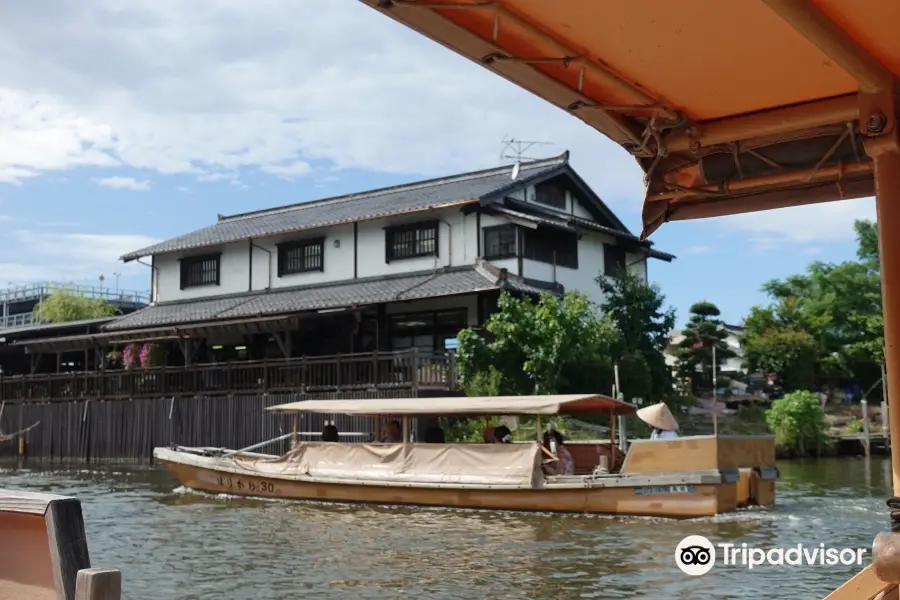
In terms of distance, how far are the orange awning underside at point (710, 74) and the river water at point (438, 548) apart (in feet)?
21.2

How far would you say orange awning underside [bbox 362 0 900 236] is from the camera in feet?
11.8

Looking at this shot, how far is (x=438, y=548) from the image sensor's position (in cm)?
1342

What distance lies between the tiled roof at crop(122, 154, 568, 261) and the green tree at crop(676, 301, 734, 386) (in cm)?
1192

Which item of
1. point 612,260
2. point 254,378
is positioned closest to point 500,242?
point 612,260

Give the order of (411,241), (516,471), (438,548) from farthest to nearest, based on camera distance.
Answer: (411,241) < (516,471) < (438,548)

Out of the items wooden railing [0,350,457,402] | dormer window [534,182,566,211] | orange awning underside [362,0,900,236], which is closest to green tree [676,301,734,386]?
dormer window [534,182,566,211]

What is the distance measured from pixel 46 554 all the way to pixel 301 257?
2824cm

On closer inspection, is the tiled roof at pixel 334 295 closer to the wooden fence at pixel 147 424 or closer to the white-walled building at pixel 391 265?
the white-walled building at pixel 391 265

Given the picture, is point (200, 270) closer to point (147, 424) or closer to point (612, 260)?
point (147, 424)

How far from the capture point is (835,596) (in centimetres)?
351

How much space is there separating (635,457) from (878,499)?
19.2 ft

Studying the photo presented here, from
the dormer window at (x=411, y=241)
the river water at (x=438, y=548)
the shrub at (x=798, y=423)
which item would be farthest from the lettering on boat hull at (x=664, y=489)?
the shrub at (x=798, y=423)

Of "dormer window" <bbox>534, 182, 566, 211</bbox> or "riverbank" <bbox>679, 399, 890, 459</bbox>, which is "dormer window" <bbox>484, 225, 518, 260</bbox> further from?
"riverbank" <bbox>679, 399, 890, 459</bbox>

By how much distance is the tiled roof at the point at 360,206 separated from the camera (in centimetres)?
3042
